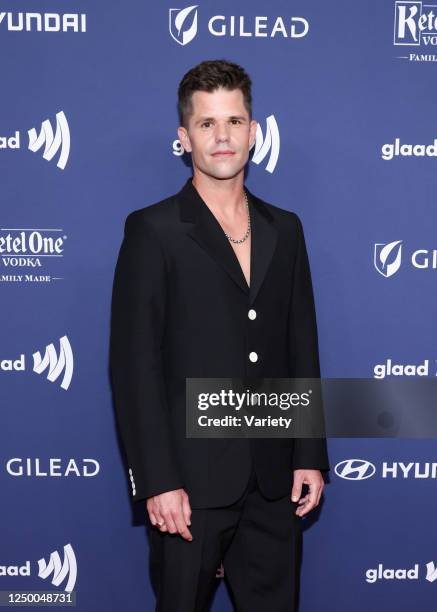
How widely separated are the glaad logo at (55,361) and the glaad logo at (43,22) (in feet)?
3.56

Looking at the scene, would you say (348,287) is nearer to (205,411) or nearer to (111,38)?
(205,411)

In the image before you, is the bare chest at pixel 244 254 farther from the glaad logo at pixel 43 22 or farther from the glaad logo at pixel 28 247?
the glaad logo at pixel 43 22

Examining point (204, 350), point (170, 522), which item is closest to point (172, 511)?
point (170, 522)

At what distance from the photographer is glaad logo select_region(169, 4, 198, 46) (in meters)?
2.51

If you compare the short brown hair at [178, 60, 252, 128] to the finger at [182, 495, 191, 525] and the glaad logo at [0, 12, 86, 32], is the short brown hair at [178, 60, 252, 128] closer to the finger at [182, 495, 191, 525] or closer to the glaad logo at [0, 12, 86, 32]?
the glaad logo at [0, 12, 86, 32]

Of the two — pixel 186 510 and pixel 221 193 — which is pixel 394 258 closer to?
pixel 221 193

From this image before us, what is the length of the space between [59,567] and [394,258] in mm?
1742

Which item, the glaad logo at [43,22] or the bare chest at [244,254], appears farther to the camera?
the glaad logo at [43,22]

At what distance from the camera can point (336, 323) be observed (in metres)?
2.71

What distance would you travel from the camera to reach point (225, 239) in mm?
2084

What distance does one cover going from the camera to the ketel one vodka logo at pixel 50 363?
268cm
